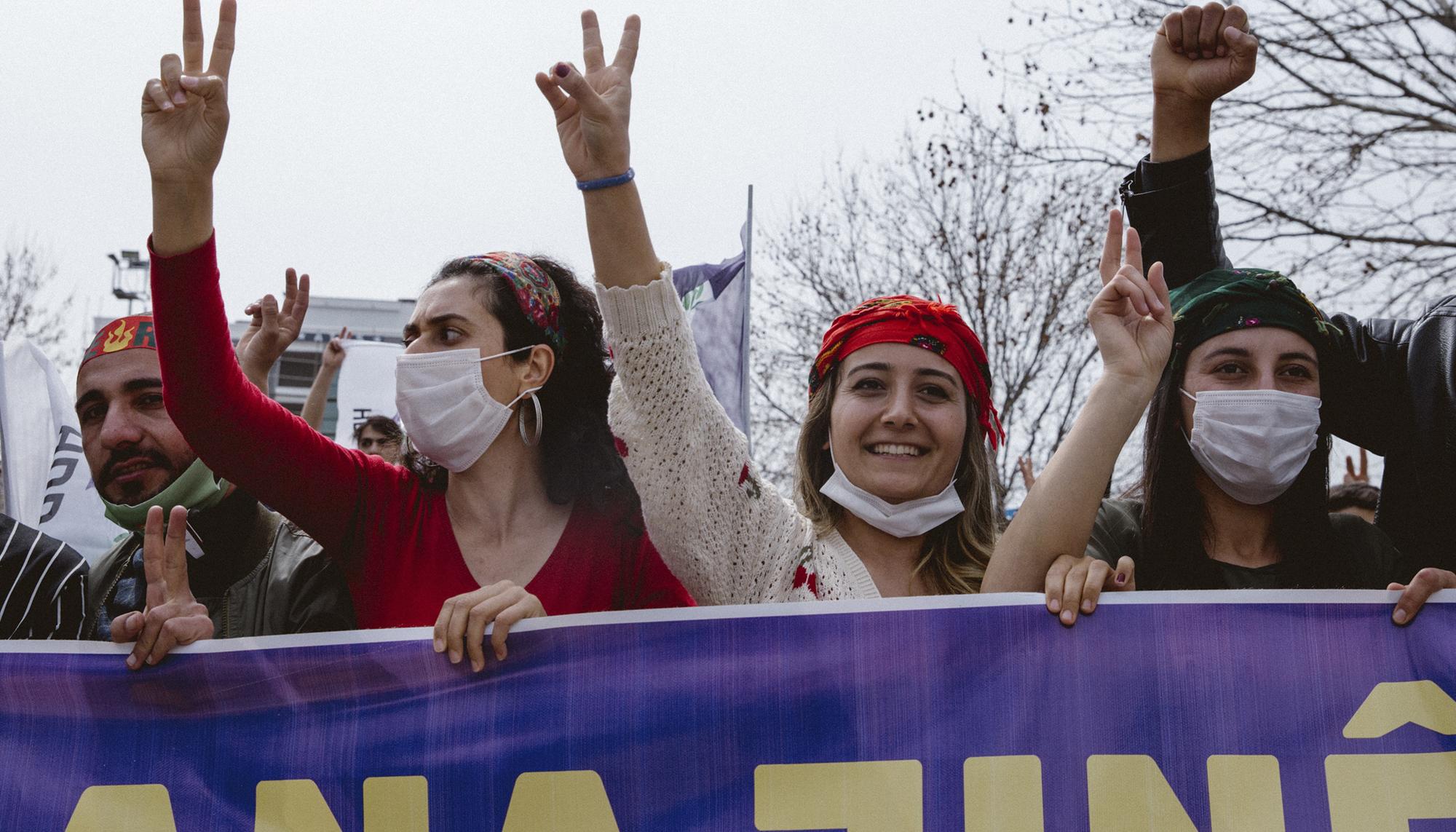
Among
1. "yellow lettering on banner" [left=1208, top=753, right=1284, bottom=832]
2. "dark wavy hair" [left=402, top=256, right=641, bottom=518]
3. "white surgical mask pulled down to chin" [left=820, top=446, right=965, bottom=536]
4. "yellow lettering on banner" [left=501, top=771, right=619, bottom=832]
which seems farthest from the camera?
"dark wavy hair" [left=402, top=256, right=641, bottom=518]

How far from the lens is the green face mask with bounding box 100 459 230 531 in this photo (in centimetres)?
289

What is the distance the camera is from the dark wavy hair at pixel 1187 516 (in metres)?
2.73

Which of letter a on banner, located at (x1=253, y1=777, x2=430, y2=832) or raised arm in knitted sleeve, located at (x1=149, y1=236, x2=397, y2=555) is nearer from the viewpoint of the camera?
letter a on banner, located at (x1=253, y1=777, x2=430, y2=832)

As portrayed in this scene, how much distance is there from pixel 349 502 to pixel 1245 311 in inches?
76.7

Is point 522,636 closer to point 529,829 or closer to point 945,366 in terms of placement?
point 529,829

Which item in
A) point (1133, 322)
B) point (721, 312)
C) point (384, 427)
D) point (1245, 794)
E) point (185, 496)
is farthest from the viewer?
point (721, 312)

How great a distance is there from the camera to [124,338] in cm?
Result: 307

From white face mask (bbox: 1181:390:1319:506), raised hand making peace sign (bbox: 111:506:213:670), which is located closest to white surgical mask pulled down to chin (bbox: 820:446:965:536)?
white face mask (bbox: 1181:390:1319:506)

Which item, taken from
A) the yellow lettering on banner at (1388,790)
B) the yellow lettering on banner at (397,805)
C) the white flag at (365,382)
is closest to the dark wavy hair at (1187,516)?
the yellow lettering on banner at (1388,790)

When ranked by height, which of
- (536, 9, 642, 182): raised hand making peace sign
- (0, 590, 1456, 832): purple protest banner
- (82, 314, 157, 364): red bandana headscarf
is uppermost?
(536, 9, 642, 182): raised hand making peace sign

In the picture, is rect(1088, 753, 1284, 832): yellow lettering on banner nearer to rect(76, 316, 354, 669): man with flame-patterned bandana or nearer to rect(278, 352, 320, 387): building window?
rect(76, 316, 354, 669): man with flame-patterned bandana

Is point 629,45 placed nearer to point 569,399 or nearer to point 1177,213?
point 569,399

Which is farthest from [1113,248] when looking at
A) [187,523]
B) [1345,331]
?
[187,523]

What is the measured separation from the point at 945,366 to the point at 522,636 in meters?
1.09
